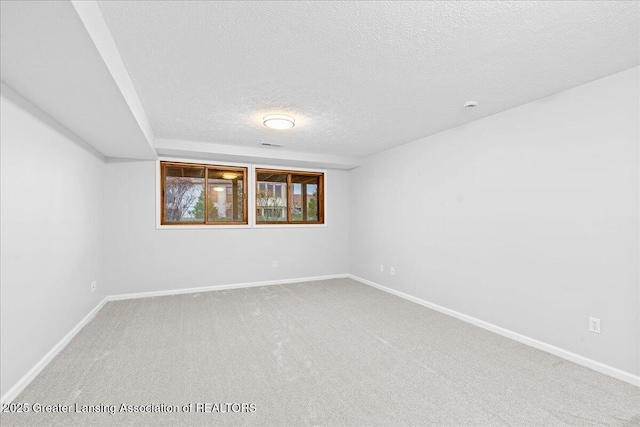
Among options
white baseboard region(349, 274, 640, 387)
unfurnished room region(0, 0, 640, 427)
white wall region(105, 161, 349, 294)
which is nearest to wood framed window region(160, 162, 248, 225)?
white wall region(105, 161, 349, 294)

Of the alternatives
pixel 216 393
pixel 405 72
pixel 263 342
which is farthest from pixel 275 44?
pixel 263 342

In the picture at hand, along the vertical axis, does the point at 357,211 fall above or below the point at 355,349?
above

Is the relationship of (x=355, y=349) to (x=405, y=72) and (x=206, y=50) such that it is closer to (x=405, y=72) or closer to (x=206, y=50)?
(x=405, y=72)

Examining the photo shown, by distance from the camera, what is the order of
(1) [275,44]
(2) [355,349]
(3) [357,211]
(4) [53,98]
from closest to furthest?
(1) [275,44], (4) [53,98], (2) [355,349], (3) [357,211]

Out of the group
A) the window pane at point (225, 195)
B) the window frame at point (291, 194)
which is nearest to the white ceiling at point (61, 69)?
the window pane at point (225, 195)

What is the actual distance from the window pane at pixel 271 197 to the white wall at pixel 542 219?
2.48 metres

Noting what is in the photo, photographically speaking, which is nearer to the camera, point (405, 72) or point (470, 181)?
point (405, 72)

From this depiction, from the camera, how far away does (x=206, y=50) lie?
1986 mm

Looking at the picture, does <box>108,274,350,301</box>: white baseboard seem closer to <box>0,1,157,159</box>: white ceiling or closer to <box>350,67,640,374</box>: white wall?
<box>350,67,640,374</box>: white wall

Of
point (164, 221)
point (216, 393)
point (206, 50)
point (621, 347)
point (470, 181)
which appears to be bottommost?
point (216, 393)

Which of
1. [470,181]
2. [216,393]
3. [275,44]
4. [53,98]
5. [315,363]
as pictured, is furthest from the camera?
[470,181]

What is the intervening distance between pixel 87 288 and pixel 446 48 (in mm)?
4541

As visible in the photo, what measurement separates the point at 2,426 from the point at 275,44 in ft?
9.38

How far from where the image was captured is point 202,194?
5062 millimetres
